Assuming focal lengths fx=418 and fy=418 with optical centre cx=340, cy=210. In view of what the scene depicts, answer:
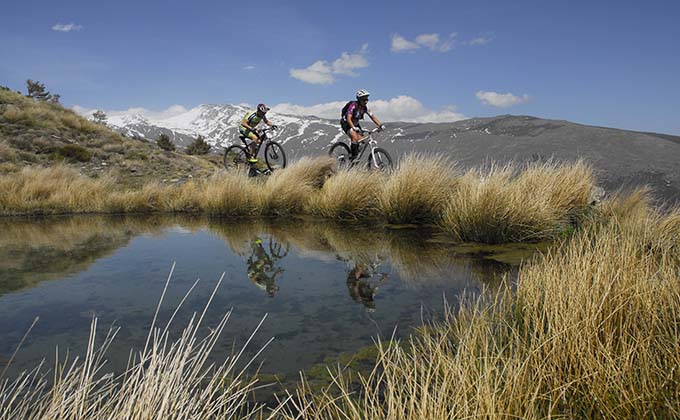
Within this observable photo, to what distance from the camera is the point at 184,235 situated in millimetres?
6004

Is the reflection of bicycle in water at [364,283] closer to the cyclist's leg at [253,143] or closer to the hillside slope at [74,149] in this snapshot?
the cyclist's leg at [253,143]

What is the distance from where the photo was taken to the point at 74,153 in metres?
15.3

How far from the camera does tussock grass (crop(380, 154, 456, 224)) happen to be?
6.35 meters

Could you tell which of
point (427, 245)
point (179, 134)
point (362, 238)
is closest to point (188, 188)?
point (362, 238)

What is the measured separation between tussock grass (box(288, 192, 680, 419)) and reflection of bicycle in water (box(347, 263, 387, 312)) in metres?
0.73

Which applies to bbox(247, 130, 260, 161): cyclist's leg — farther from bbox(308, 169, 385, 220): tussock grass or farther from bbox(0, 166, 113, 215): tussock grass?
Result: bbox(308, 169, 385, 220): tussock grass

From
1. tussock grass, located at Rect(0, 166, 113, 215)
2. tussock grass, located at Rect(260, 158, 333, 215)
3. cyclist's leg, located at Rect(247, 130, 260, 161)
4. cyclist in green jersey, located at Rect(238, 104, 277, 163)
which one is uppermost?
cyclist in green jersey, located at Rect(238, 104, 277, 163)

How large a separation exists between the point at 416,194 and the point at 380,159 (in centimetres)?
268

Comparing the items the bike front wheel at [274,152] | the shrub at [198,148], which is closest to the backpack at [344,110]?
the bike front wheel at [274,152]

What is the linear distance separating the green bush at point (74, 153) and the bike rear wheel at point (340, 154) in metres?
10.3

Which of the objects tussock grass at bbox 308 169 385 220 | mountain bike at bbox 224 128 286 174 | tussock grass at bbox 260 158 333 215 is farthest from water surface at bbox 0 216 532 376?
mountain bike at bbox 224 128 286 174

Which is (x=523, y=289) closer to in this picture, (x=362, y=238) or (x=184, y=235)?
(x=362, y=238)

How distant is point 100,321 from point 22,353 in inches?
19.8

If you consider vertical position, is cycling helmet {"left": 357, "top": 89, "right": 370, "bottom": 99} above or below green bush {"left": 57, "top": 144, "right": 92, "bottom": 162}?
above
